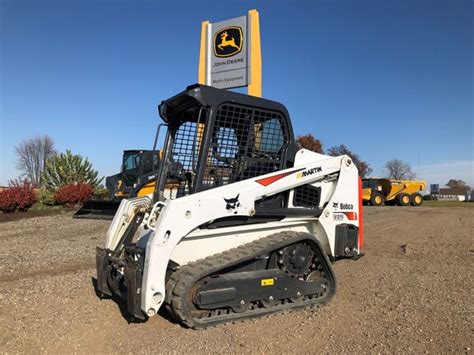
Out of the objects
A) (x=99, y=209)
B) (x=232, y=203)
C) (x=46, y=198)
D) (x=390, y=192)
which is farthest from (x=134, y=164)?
(x=390, y=192)

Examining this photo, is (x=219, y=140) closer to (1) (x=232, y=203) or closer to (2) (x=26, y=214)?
(1) (x=232, y=203)

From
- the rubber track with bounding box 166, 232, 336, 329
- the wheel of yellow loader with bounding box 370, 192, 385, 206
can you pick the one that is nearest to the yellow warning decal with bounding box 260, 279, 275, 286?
the rubber track with bounding box 166, 232, 336, 329

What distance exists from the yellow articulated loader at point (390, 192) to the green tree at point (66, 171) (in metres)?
18.8

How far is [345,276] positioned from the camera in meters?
6.36

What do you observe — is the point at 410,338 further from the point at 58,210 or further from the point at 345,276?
the point at 58,210

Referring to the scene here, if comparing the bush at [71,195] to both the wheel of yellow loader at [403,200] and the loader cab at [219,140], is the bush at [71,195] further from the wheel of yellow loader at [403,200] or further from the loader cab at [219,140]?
the wheel of yellow loader at [403,200]

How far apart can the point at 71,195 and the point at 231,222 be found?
1752 cm

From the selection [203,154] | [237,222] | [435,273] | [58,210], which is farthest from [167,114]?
[58,210]

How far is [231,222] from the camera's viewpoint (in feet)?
14.7

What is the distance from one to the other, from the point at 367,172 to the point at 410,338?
54.1 metres

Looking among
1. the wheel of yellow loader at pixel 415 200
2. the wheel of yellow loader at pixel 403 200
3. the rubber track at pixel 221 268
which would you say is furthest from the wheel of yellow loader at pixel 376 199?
the rubber track at pixel 221 268

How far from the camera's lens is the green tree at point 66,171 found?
28859 millimetres

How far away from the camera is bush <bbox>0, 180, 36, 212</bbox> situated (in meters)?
18.6

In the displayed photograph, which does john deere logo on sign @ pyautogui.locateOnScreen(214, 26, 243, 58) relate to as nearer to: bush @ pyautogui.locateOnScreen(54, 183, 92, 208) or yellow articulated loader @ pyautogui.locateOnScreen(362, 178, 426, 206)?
bush @ pyautogui.locateOnScreen(54, 183, 92, 208)
